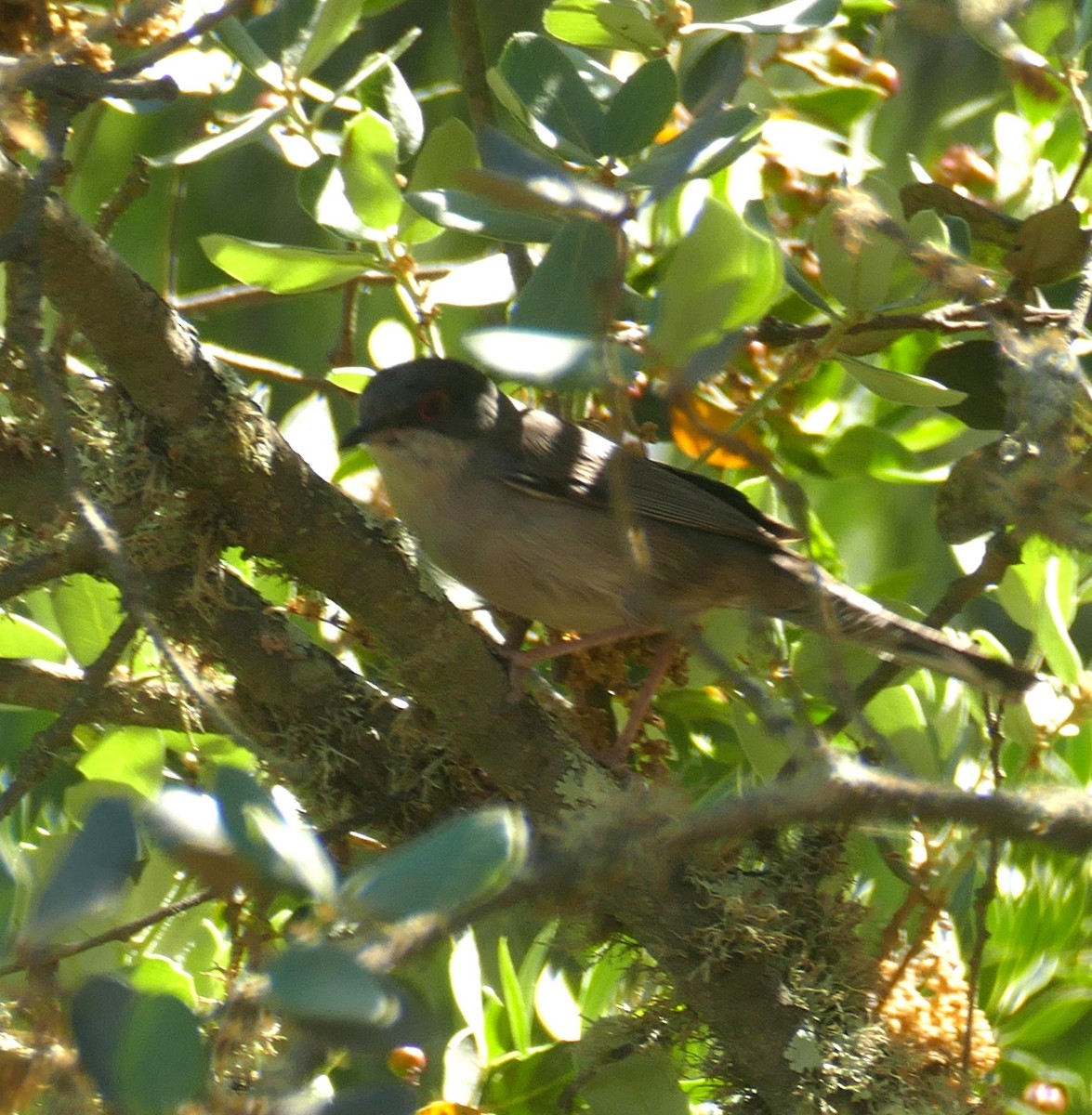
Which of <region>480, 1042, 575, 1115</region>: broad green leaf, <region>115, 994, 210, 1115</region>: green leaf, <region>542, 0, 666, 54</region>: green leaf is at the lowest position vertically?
<region>480, 1042, 575, 1115</region>: broad green leaf

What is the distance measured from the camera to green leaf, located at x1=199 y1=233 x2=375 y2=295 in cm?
311

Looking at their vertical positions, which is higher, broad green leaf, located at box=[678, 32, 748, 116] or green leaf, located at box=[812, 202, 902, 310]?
broad green leaf, located at box=[678, 32, 748, 116]

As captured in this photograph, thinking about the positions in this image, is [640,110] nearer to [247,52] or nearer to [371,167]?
[371,167]

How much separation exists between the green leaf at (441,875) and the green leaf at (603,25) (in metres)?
2.36

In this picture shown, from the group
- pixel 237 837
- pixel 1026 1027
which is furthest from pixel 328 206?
pixel 1026 1027

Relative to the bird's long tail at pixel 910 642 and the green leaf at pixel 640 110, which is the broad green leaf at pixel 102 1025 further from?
the green leaf at pixel 640 110

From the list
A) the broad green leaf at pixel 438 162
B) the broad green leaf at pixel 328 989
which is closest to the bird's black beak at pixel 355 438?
the broad green leaf at pixel 438 162

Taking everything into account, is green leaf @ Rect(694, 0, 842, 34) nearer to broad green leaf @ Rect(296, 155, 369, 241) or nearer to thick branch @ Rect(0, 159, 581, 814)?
broad green leaf @ Rect(296, 155, 369, 241)

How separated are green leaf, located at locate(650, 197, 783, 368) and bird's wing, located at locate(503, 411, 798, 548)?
1864mm

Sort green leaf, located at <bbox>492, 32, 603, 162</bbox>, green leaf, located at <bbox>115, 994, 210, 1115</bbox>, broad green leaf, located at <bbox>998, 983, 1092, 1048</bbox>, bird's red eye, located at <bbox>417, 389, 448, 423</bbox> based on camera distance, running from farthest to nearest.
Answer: bird's red eye, located at <bbox>417, 389, 448, 423</bbox> → broad green leaf, located at <bbox>998, 983, 1092, 1048</bbox> → green leaf, located at <bbox>492, 32, 603, 162</bbox> → green leaf, located at <bbox>115, 994, 210, 1115</bbox>

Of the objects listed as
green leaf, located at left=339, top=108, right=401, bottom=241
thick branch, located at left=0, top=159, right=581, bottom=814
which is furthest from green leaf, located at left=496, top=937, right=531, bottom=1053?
green leaf, located at left=339, top=108, right=401, bottom=241

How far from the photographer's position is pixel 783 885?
2.99 m

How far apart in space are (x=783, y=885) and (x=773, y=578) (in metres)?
1.33

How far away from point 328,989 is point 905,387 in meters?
2.15
